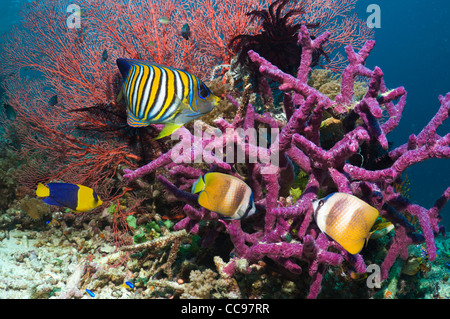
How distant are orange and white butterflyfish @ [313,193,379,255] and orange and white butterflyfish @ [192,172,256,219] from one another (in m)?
0.48

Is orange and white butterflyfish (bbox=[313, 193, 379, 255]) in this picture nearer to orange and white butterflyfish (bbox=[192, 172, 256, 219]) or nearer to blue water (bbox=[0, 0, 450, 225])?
orange and white butterflyfish (bbox=[192, 172, 256, 219])

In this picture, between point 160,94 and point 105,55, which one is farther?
point 105,55

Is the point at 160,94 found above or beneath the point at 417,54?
beneath

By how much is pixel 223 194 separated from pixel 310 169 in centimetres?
105

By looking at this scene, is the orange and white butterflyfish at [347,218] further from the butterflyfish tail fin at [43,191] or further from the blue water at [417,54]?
the blue water at [417,54]

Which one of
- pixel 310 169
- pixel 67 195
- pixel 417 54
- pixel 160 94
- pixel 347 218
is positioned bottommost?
pixel 67 195

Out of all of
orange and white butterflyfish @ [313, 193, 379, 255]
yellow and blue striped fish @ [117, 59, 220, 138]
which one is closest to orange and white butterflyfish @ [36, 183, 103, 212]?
yellow and blue striped fish @ [117, 59, 220, 138]

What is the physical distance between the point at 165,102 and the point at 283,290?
81.3 inches

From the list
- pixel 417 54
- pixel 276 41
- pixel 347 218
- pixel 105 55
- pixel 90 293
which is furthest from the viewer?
pixel 417 54

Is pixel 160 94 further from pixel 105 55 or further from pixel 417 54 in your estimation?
pixel 417 54

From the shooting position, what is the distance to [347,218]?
1.44m

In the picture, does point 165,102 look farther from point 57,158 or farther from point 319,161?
point 57,158

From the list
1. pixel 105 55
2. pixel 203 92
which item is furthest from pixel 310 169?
pixel 105 55

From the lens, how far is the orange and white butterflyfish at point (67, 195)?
2264 millimetres
